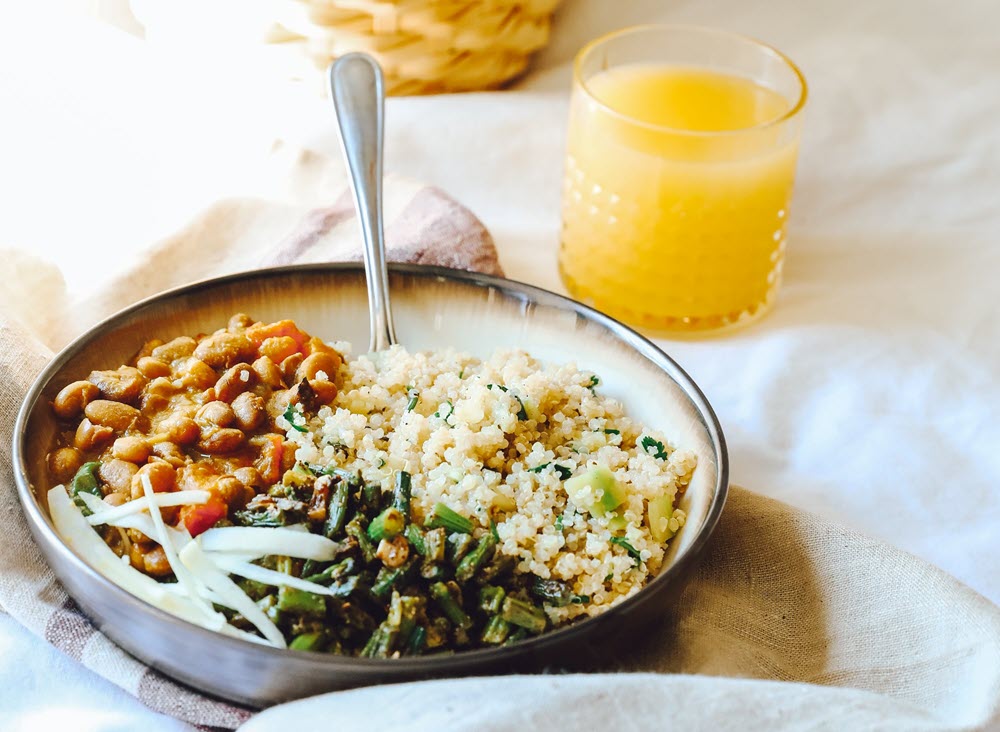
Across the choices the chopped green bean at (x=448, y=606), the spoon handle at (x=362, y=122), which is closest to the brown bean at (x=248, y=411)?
the spoon handle at (x=362, y=122)

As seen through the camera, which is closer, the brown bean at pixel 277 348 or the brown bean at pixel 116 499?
the brown bean at pixel 116 499

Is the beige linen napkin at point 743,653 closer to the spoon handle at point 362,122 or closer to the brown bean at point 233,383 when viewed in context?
the brown bean at point 233,383

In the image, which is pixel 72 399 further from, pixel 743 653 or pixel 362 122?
pixel 743 653

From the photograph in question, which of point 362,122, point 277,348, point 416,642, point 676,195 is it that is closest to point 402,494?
point 416,642

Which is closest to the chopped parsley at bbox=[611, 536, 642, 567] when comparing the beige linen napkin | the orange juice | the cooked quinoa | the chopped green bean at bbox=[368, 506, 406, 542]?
the cooked quinoa

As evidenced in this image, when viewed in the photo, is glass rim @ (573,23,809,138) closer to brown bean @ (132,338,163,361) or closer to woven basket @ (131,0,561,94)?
woven basket @ (131,0,561,94)
